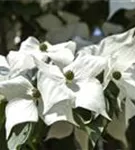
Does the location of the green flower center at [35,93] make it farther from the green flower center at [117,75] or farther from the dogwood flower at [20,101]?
the green flower center at [117,75]

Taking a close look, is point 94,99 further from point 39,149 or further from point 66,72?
point 39,149

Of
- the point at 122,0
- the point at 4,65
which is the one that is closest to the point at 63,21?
the point at 122,0

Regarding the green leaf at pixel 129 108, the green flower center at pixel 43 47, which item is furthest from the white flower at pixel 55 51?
the green leaf at pixel 129 108

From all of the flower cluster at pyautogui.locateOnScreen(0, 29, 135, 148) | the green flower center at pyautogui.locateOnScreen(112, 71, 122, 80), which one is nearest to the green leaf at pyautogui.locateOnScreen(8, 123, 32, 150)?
the flower cluster at pyautogui.locateOnScreen(0, 29, 135, 148)

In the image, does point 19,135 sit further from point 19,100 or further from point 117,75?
point 117,75

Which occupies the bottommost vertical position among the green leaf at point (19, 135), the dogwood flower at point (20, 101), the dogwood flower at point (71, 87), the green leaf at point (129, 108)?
the green leaf at point (19, 135)

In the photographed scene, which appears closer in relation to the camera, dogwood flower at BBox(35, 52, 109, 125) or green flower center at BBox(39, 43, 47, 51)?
dogwood flower at BBox(35, 52, 109, 125)

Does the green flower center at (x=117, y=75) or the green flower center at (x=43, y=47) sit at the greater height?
the green flower center at (x=117, y=75)

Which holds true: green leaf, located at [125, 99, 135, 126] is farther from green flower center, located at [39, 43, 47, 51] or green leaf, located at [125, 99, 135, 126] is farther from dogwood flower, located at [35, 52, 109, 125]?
green flower center, located at [39, 43, 47, 51]
